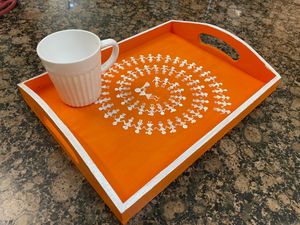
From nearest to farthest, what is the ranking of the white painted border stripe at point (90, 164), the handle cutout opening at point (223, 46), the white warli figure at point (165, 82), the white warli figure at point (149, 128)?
1. the white painted border stripe at point (90, 164)
2. the white warli figure at point (149, 128)
3. the white warli figure at point (165, 82)
4. the handle cutout opening at point (223, 46)

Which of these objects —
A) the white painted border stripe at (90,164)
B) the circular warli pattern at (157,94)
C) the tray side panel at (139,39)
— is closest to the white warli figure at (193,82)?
the circular warli pattern at (157,94)

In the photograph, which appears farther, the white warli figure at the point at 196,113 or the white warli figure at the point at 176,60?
the white warli figure at the point at 176,60

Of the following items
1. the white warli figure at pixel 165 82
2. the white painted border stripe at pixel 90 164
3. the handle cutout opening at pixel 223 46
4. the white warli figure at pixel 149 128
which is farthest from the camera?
the handle cutout opening at pixel 223 46

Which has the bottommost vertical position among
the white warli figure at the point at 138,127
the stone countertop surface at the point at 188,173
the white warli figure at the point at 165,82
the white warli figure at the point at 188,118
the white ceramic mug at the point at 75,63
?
the stone countertop surface at the point at 188,173

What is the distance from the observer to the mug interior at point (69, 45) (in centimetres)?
50

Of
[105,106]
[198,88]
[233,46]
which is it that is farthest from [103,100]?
[233,46]

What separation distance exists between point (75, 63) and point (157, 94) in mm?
210

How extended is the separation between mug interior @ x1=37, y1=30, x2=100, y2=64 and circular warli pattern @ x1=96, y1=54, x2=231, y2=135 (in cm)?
9

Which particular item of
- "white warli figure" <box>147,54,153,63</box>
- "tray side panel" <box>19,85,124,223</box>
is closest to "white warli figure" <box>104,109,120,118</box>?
"tray side panel" <box>19,85,124,223</box>

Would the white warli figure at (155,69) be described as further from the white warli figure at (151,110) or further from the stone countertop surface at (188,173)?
the stone countertop surface at (188,173)

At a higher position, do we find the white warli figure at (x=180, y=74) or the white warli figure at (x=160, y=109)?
the white warli figure at (x=180, y=74)

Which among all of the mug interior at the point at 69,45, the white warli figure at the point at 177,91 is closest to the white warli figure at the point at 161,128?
the white warli figure at the point at 177,91

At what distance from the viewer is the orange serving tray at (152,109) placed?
0.40m

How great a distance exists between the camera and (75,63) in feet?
1.37
